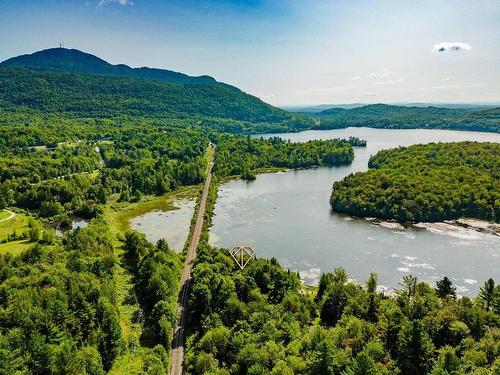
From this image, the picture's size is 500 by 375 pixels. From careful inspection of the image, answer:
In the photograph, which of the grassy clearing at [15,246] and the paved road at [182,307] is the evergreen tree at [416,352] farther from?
the grassy clearing at [15,246]

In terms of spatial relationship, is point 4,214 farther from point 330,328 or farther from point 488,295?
point 488,295

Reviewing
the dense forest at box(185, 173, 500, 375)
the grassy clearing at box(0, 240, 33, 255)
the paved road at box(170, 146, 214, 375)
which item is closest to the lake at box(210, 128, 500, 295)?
the paved road at box(170, 146, 214, 375)

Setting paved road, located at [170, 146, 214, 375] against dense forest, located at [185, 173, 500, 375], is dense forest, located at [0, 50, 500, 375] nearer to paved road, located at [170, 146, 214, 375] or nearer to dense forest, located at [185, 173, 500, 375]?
dense forest, located at [185, 173, 500, 375]

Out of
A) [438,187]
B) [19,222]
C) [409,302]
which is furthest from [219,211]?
[409,302]

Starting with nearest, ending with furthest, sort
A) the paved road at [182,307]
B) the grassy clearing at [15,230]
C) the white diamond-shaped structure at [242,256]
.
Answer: the paved road at [182,307] → the white diamond-shaped structure at [242,256] → the grassy clearing at [15,230]

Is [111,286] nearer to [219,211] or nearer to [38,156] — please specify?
[219,211]

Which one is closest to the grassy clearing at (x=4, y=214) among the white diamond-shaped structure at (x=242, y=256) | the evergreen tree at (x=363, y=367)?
the white diamond-shaped structure at (x=242, y=256)

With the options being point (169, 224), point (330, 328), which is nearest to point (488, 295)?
point (330, 328)
